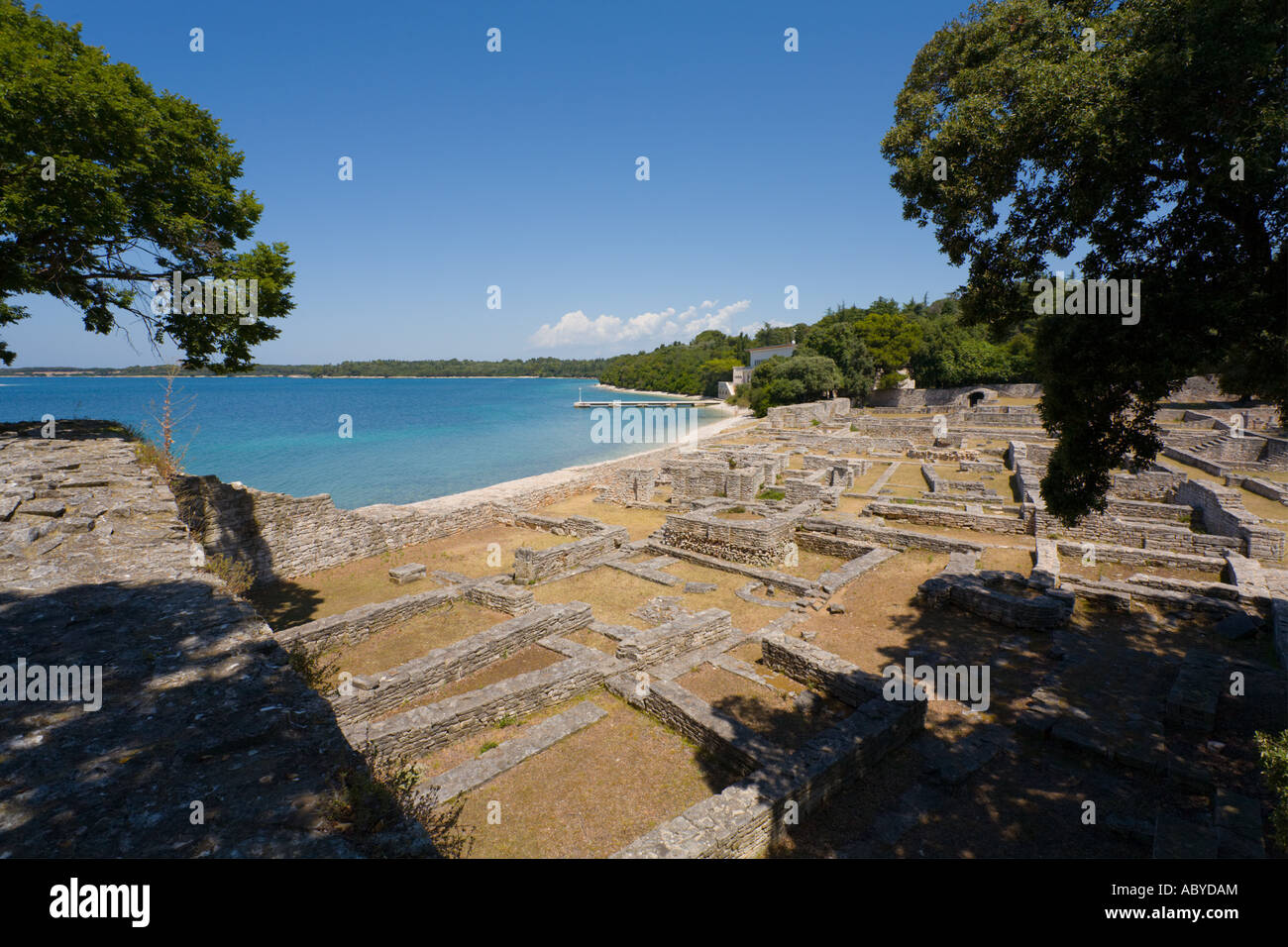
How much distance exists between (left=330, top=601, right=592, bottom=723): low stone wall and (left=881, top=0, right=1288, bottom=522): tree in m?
8.75

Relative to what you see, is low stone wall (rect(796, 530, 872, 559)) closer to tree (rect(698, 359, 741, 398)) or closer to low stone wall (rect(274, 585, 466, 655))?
low stone wall (rect(274, 585, 466, 655))

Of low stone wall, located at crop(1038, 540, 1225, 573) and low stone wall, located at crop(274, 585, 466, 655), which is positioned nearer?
low stone wall, located at crop(274, 585, 466, 655)

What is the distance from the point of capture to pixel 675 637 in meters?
9.88

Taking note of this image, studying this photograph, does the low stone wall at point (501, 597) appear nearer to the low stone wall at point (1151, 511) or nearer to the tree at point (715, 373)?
the low stone wall at point (1151, 511)

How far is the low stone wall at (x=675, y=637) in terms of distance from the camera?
9.38 metres

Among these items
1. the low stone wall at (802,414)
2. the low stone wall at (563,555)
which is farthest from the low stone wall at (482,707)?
the low stone wall at (802,414)

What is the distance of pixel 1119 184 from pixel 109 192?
1408 centimetres

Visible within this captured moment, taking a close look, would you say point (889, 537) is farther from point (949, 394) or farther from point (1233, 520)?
point (949, 394)

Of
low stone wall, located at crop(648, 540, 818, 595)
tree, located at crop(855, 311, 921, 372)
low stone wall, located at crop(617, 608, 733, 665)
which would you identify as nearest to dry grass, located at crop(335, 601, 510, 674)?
low stone wall, located at crop(617, 608, 733, 665)

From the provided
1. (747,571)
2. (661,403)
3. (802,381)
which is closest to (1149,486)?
(747,571)

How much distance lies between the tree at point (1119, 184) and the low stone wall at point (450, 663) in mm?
8750

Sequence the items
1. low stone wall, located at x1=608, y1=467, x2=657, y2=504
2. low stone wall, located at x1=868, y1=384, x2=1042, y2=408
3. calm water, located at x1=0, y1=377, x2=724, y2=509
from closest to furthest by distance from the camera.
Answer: low stone wall, located at x1=608, y1=467, x2=657, y2=504
calm water, located at x1=0, y1=377, x2=724, y2=509
low stone wall, located at x1=868, y1=384, x2=1042, y2=408

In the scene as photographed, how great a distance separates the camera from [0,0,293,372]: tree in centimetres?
784
